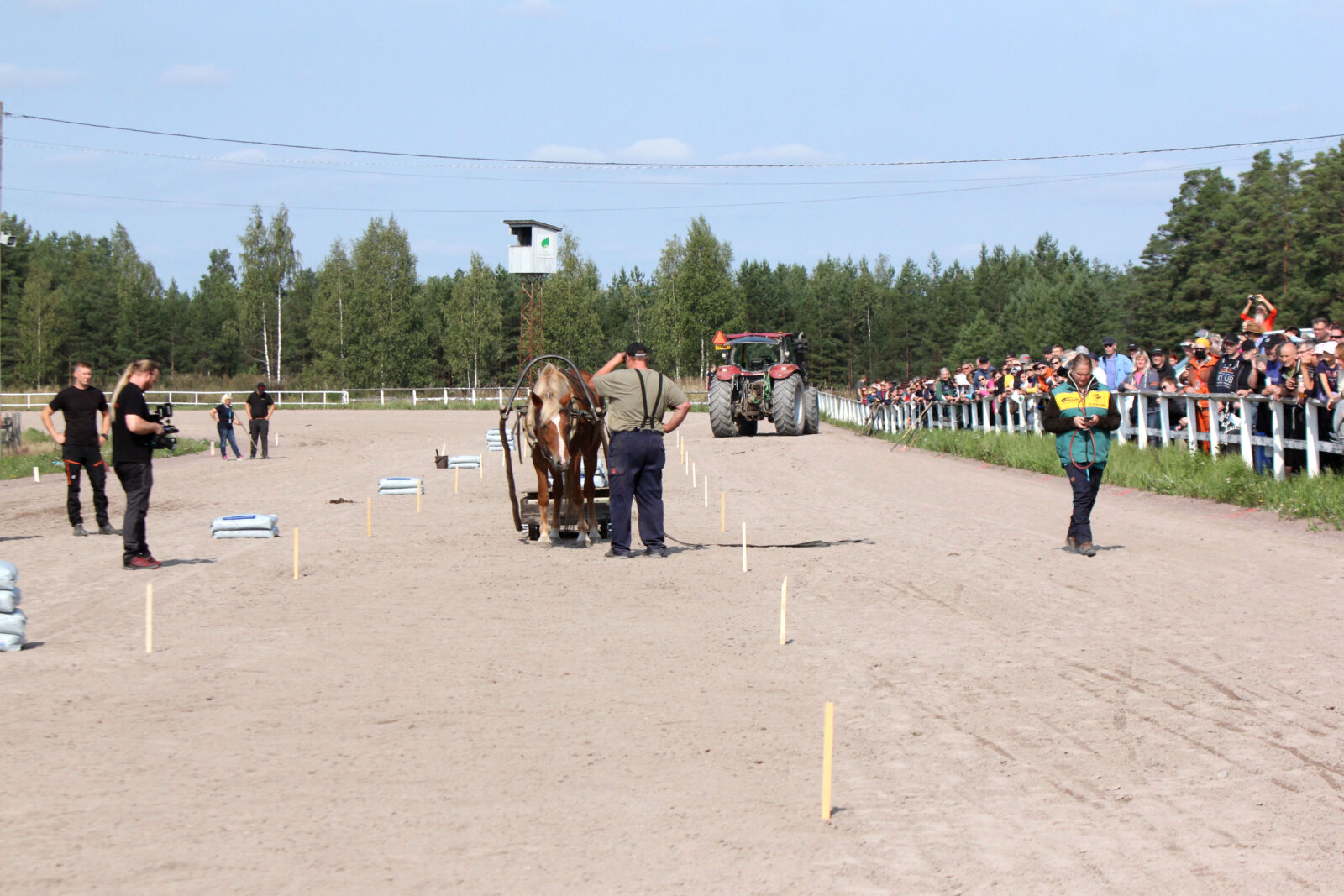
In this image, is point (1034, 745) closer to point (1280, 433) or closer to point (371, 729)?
point (371, 729)

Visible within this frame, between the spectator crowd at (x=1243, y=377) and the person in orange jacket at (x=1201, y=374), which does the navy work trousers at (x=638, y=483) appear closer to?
the spectator crowd at (x=1243, y=377)

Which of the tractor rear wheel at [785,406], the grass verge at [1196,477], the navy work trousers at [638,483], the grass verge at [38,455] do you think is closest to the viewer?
the navy work trousers at [638,483]

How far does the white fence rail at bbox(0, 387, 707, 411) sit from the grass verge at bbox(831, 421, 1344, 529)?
45.6m

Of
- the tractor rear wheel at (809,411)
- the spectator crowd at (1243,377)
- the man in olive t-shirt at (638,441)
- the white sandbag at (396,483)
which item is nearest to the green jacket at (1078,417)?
the spectator crowd at (1243,377)

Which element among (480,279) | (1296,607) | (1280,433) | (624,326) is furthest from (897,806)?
(624,326)

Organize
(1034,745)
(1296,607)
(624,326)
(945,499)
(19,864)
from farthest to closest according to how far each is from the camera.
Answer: (624,326), (945,499), (1296,607), (1034,745), (19,864)

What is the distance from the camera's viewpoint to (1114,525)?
15.1m

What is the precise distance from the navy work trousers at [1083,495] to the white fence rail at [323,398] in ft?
188

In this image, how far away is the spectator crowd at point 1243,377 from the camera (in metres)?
15.8

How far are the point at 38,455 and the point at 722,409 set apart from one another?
1765 centimetres

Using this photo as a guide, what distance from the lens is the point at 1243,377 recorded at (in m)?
17.9

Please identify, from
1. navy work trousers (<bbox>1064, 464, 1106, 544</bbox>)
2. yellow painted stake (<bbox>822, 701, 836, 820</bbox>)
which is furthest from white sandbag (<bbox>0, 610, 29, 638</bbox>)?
navy work trousers (<bbox>1064, 464, 1106, 544</bbox>)

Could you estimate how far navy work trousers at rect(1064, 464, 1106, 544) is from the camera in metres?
12.6

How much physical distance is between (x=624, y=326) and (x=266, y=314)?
32863mm
